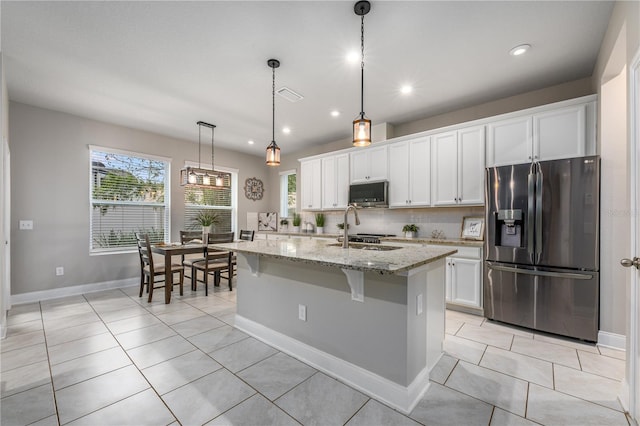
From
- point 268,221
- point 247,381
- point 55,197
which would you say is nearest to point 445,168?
point 247,381

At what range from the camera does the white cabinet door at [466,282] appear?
10.7 feet

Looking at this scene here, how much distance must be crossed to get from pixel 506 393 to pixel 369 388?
3.00 feet

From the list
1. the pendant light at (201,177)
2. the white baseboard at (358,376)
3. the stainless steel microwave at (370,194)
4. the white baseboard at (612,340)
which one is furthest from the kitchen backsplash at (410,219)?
the white baseboard at (358,376)

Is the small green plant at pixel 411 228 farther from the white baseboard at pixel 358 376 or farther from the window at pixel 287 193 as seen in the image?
the window at pixel 287 193

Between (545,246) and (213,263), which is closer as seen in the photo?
(545,246)

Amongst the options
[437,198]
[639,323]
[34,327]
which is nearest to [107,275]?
[34,327]

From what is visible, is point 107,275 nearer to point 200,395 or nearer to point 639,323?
point 200,395

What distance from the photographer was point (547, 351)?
244cm

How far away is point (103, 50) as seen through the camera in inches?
101

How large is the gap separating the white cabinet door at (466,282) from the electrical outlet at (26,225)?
5.62 m

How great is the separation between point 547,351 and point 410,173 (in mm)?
2558

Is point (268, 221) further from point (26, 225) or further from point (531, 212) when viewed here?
point (531, 212)

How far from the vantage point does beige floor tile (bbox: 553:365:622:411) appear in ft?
5.87

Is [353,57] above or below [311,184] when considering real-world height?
above
